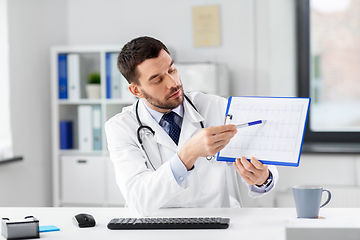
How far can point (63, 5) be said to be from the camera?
3.31 metres

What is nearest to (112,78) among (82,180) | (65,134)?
(65,134)

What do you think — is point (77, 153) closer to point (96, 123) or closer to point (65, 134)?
point (65, 134)

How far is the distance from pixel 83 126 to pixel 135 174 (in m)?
1.67

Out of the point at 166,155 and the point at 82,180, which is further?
the point at 82,180

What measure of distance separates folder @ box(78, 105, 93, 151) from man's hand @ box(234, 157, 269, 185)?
6.11ft

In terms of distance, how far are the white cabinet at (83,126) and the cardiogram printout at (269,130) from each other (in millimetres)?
1684

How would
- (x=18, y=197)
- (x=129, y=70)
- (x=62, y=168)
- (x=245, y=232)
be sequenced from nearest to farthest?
(x=245, y=232) < (x=129, y=70) < (x=18, y=197) < (x=62, y=168)

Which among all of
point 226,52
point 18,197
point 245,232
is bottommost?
point 18,197

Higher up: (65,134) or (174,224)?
(65,134)

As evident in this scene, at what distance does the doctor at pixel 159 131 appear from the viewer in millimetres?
1481

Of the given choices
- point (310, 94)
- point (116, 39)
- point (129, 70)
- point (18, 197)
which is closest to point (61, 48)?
point (116, 39)

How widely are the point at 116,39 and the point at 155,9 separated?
14.7 inches

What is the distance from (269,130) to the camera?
4.26 feet

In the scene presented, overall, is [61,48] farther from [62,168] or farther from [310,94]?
[310,94]
